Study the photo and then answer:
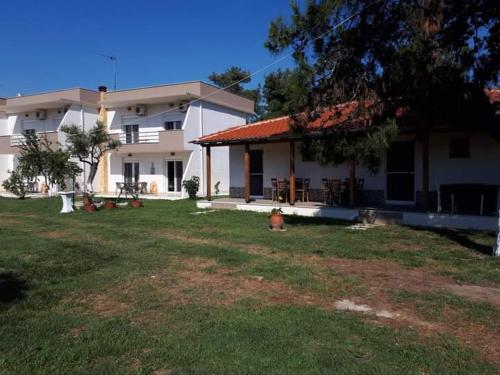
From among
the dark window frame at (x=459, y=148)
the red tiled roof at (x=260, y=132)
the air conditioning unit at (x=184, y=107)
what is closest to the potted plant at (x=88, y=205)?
the red tiled roof at (x=260, y=132)

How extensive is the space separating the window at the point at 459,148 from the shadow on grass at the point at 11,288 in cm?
1209

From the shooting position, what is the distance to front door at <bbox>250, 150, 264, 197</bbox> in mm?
17703

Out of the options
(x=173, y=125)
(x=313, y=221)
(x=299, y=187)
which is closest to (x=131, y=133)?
(x=173, y=125)

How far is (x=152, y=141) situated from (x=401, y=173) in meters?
16.2

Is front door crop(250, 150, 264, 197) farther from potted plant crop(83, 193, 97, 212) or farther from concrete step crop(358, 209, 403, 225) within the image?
potted plant crop(83, 193, 97, 212)

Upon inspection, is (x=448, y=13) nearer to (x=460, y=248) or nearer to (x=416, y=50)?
(x=416, y=50)

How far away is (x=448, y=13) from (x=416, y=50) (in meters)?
1.08

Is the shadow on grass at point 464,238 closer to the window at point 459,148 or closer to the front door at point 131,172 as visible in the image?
the window at point 459,148

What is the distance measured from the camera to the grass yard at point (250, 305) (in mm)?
3707

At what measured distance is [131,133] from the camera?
89.1ft

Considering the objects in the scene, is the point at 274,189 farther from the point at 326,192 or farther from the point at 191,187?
the point at 191,187

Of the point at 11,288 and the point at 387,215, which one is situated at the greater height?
the point at 387,215

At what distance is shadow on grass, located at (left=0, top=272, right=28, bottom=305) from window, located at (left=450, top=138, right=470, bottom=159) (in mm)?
12086

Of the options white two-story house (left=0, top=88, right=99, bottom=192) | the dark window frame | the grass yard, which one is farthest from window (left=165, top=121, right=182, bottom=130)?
the dark window frame
